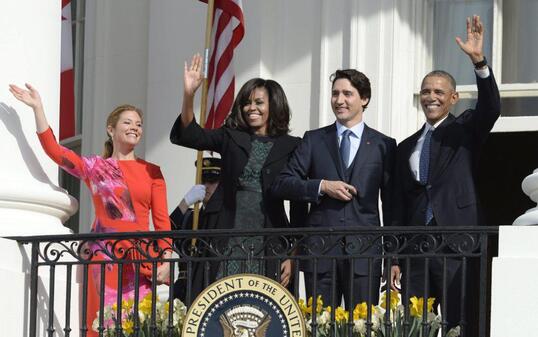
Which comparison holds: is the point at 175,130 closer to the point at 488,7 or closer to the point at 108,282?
the point at 108,282

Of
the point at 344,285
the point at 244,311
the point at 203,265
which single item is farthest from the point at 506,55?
the point at 244,311

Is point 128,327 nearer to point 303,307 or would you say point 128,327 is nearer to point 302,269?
point 303,307

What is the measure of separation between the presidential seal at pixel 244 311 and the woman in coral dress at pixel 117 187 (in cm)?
89

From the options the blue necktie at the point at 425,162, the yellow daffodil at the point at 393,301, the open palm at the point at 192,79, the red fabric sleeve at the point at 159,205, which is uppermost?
the open palm at the point at 192,79

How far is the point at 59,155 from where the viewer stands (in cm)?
1195

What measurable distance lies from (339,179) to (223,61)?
242 centimetres

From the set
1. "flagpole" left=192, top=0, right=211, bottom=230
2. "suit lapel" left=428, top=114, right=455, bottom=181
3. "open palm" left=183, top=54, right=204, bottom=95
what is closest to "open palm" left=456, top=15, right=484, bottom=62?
"suit lapel" left=428, top=114, right=455, bottom=181

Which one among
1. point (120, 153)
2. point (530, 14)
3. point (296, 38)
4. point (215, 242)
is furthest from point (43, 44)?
point (530, 14)

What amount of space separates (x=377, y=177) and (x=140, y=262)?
151 centimetres

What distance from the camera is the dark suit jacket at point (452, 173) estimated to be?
11375 millimetres

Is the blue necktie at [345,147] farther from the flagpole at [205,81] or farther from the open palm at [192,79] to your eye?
the flagpole at [205,81]

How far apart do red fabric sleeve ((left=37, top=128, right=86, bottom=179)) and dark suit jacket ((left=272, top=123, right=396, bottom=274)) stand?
4.00ft

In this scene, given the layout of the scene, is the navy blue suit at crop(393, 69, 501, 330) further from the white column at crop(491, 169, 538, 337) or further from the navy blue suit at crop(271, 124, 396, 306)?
the white column at crop(491, 169, 538, 337)

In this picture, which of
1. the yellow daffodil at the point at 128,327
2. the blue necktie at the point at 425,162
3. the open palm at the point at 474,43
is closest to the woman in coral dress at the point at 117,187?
the yellow daffodil at the point at 128,327
